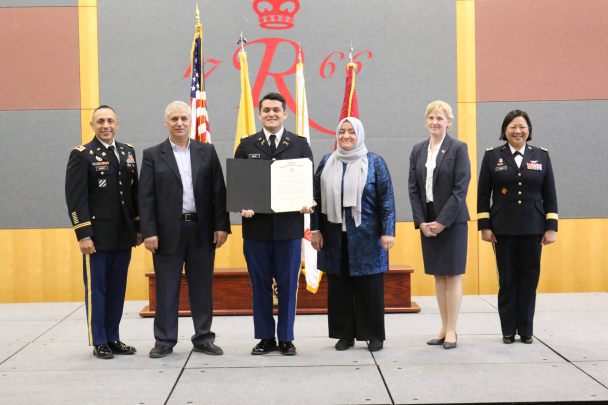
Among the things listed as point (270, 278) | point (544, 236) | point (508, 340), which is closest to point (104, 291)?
point (270, 278)

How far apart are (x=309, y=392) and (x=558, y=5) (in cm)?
474

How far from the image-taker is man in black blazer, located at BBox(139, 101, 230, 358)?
3.58 m

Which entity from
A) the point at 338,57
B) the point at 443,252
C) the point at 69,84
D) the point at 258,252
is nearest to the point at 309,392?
the point at 258,252

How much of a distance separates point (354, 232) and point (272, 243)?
535 millimetres

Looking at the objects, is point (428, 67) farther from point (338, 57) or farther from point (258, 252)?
point (258, 252)

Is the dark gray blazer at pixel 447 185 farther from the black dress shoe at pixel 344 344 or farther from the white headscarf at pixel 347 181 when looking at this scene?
the black dress shoe at pixel 344 344

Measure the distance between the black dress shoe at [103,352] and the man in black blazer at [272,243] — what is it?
0.92 m

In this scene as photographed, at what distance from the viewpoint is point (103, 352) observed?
3.62m

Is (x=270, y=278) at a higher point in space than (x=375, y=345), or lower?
higher

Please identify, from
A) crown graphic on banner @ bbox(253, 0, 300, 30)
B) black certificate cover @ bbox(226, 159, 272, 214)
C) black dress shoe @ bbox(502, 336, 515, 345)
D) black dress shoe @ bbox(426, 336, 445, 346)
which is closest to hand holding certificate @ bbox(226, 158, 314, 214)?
black certificate cover @ bbox(226, 159, 272, 214)

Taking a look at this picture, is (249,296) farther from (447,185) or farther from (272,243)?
(447,185)

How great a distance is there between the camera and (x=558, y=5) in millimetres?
5648

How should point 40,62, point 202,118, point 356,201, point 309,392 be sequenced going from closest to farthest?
point 309,392
point 356,201
point 202,118
point 40,62

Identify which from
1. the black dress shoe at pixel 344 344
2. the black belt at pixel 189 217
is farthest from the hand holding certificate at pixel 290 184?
the black dress shoe at pixel 344 344
